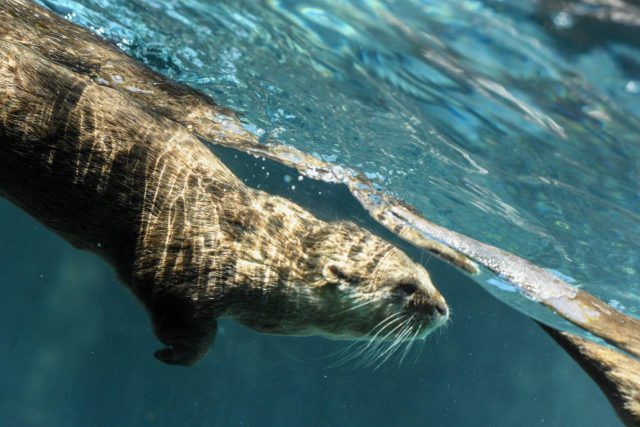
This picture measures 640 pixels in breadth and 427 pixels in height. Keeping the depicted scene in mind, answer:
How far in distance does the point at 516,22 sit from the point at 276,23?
8.40 feet

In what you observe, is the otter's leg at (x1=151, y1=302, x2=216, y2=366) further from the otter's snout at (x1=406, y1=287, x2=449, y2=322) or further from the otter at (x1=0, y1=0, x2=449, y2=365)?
the otter's snout at (x1=406, y1=287, x2=449, y2=322)

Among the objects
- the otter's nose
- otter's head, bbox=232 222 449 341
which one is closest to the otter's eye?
otter's head, bbox=232 222 449 341

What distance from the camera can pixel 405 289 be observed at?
466 cm

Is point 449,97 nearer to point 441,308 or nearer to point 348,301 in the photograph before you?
point 441,308

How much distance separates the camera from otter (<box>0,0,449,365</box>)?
13.1 feet

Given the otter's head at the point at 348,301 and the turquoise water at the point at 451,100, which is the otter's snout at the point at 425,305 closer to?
the otter's head at the point at 348,301

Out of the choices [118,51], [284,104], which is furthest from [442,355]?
[118,51]

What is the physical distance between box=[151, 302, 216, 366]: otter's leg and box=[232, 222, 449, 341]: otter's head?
0.46m

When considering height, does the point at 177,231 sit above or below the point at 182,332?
above

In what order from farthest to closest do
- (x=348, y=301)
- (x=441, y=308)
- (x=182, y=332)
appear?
(x=441, y=308), (x=348, y=301), (x=182, y=332)

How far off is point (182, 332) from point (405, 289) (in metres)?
2.05

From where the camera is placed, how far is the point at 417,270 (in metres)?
4.97

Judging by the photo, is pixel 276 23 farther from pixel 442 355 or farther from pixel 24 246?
pixel 24 246

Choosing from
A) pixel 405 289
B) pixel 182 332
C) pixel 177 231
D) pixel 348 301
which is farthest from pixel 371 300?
pixel 177 231
